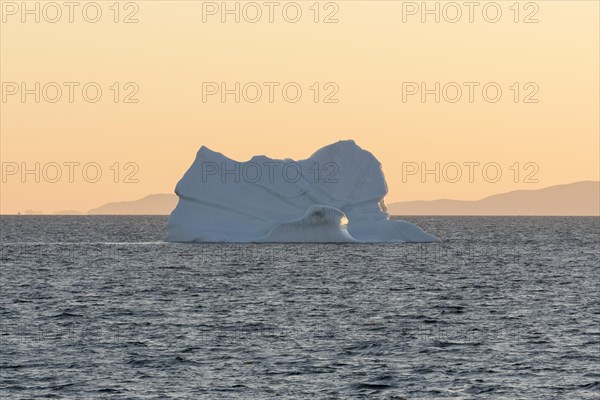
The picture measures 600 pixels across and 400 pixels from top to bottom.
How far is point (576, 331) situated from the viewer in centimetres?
3681

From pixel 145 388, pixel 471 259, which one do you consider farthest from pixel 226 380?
pixel 471 259

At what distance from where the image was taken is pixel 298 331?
36531 millimetres

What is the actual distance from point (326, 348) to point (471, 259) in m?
48.3

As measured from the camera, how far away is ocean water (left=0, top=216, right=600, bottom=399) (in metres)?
27.2

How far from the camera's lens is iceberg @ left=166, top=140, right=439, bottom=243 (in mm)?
79562

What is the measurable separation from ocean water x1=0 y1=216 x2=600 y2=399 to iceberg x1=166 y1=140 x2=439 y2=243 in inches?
382

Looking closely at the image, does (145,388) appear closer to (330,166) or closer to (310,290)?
(310,290)

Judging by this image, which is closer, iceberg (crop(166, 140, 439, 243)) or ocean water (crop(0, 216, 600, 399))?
ocean water (crop(0, 216, 600, 399))

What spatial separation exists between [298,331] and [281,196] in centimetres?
4449

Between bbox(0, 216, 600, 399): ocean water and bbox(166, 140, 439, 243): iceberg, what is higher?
bbox(166, 140, 439, 243): iceberg

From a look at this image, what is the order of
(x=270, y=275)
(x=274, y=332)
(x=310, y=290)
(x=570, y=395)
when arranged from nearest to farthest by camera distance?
(x=570, y=395)
(x=274, y=332)
(x=310, y=290)
(x=270, y=275)

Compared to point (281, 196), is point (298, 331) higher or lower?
lower

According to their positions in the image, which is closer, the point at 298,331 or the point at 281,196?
the point at 298,331

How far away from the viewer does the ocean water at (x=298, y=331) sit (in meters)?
27.2
